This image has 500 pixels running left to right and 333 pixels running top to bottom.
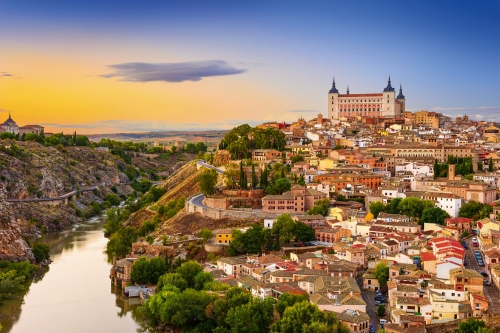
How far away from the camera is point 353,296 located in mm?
19406

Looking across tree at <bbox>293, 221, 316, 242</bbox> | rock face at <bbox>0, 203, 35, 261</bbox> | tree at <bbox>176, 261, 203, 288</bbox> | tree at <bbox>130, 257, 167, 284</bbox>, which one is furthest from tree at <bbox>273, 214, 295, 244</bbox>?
rock face at <bbox>0, 203, 35, 261</bbox>

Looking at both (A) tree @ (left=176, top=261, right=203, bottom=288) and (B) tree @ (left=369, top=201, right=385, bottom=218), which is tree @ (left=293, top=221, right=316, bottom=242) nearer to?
(B) tree @ (left=369, top=201, right=385, bottom=218)

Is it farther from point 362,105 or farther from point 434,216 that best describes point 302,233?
point 362,105

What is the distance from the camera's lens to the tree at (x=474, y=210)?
27938 mm

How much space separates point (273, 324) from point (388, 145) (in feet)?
88.5

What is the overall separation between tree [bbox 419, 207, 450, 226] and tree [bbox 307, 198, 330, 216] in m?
4.33

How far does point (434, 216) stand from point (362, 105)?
39027 mm

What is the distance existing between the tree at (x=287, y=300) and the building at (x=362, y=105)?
4655 cm

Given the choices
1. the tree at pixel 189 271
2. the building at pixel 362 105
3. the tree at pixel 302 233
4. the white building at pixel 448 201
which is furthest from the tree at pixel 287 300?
the building at pixel 362 105

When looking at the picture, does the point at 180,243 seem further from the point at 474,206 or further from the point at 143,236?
the point at 474,206

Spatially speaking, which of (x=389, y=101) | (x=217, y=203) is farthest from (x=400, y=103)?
(x=217, y=203)

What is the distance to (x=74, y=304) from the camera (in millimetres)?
25297

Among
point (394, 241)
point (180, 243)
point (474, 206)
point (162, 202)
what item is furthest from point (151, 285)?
point (162, 202)

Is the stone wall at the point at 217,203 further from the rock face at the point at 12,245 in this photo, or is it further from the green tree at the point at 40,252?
the rock face at the point at 12,245
